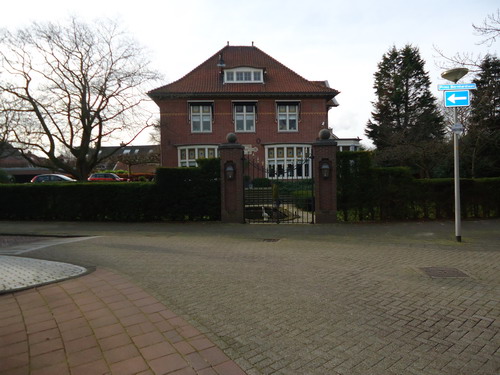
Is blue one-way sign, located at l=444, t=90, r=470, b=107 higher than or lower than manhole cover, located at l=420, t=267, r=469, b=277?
higher

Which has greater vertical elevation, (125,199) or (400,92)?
(400,92)

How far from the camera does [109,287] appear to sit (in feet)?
14.4

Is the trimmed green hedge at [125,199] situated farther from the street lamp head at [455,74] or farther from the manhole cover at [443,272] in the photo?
the manhole cover at [443,272]

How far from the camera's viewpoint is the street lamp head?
741cm

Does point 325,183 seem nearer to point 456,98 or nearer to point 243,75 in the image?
point 456,98

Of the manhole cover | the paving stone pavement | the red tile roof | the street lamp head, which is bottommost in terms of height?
the manhole cover

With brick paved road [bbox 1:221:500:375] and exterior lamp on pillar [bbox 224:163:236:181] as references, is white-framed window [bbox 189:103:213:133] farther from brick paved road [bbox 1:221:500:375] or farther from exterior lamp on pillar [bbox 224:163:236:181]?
brick paved road [bbox 1:221:500:375]

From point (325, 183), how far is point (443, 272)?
601 cm

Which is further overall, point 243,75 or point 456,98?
point 243,75

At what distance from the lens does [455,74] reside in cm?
755

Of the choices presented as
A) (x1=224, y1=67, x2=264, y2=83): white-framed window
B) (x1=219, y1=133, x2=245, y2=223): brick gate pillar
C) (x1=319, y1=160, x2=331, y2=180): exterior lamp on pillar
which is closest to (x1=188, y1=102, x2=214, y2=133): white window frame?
(x1=224, y1=67, x2=264, y2=83): white-framed window

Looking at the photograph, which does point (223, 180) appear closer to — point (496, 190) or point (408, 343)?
point (408, 343)

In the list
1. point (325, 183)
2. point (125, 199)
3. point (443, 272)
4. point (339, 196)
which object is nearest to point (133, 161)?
point (125, 199)

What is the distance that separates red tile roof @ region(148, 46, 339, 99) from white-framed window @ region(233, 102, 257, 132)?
42.0 inches
